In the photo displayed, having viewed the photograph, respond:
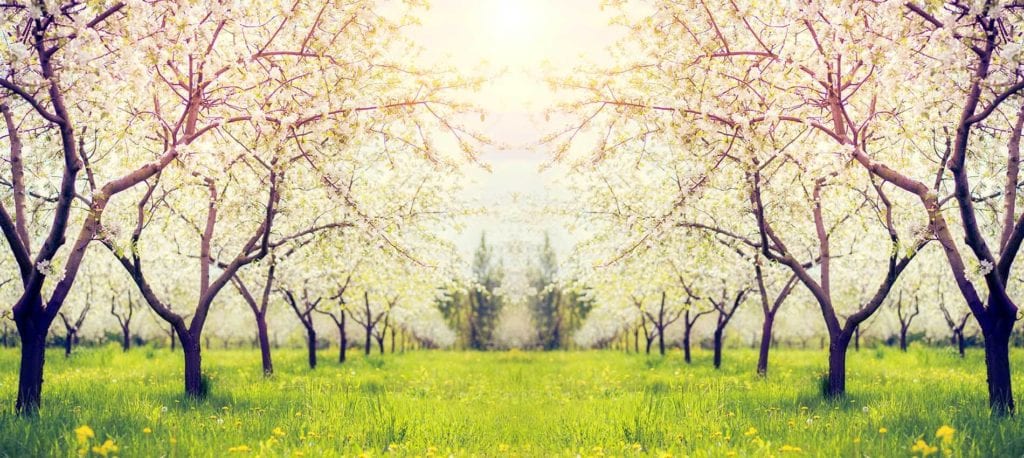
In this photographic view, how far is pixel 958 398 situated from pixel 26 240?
14.3m

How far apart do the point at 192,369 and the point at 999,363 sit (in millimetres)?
12619

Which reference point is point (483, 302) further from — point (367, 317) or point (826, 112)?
point (826, 112)

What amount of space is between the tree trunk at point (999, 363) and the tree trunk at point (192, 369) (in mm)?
12084

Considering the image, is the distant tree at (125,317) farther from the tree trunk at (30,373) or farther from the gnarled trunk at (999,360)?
the gnarled trunk at (999,360)

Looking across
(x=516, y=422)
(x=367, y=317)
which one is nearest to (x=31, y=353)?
(x=516, y=422)

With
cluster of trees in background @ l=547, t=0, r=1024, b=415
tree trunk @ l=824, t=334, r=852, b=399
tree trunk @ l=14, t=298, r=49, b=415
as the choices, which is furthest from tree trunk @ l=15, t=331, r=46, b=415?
tree trunk @ l=824, t=334, r=852, b=399

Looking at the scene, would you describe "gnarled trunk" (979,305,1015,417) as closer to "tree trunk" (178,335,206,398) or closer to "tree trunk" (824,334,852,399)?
"tree trunk" (824,334,852,399)

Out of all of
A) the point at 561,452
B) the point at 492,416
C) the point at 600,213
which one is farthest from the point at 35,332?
the point at 600,213

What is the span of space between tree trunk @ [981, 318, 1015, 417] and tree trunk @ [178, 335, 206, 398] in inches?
476

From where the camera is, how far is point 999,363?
10.1 metres


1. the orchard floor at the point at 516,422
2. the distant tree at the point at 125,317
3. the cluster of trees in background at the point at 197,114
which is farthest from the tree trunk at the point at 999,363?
the distant tree at the point at 125,317

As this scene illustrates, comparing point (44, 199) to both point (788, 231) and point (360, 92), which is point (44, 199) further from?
point (788, 231)

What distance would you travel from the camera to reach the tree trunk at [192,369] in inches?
500

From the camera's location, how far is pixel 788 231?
58.2ft
